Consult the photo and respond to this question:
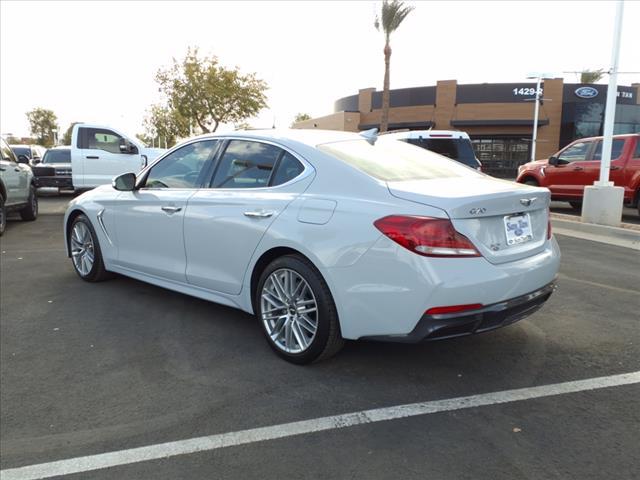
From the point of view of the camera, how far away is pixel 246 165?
4.34 meters

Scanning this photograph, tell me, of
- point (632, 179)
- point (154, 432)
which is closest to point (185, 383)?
point (154, 432)

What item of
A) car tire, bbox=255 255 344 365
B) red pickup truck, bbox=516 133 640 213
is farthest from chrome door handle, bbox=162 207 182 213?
red pickup truck, bbox=516 133 640 213

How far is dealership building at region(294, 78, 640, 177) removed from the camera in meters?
37.7

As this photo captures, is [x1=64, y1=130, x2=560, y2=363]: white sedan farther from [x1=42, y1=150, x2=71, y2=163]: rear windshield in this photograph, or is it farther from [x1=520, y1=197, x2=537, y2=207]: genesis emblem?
[x1=42, y1=150, x2=71, y2=163]: rear windshield

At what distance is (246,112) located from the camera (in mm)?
38156

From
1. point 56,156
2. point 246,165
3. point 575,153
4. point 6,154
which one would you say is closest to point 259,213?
point 246,165

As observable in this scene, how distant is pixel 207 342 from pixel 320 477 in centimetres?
200

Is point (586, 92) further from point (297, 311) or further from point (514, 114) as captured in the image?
point (297, 311)

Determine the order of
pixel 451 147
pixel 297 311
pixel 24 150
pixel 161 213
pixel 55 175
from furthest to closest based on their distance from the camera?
pixel 24 150 → pixel 55 175 → pixel 451 147 → pixel 161 213 → pixel 297 311

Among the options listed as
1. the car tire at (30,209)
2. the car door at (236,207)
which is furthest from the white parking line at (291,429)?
the car tire at (30,209)

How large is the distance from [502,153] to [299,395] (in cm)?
3873

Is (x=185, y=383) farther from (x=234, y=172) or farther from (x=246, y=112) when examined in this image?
(x=246, y=112)

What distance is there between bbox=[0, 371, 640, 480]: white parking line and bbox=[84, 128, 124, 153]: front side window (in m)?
13.3

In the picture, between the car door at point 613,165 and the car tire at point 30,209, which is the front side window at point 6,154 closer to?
the car tire at point 30,209
